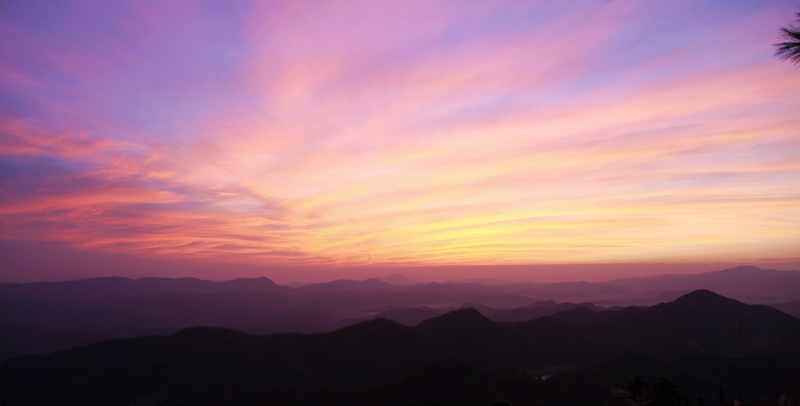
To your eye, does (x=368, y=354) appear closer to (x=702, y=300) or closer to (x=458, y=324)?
(x=458, y=324)

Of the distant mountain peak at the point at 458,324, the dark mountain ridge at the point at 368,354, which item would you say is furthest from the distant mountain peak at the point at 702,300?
the distant mountain peak at the point at 458,324

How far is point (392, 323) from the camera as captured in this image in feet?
216

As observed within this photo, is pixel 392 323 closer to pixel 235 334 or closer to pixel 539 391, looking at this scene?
pixel 235 334

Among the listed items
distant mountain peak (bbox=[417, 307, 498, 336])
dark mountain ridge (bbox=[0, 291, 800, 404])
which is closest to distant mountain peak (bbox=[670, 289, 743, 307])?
dark mountain ridge (bbox=[0, 291, 800, 404])

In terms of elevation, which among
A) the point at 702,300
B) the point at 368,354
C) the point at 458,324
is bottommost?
the point at 368,354

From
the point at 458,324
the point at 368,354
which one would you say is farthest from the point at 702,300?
the point at 368,354

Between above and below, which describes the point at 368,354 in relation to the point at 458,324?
below

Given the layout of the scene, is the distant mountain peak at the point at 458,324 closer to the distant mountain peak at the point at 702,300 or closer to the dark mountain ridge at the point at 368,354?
the dark mountain ridge at the point at 368,354

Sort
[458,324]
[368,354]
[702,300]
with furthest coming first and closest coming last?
[702,300]
[458,324]
[368,354]

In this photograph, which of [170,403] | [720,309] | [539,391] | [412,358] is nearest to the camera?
[539,391]

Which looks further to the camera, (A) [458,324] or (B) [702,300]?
(B) [702,300]

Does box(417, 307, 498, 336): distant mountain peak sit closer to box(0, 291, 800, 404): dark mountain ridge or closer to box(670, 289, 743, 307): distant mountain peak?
box(0, 291, 800, 404): dark mountain ridge

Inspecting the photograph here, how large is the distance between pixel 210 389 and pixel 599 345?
6258cm

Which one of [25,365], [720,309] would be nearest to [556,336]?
[720,309]
